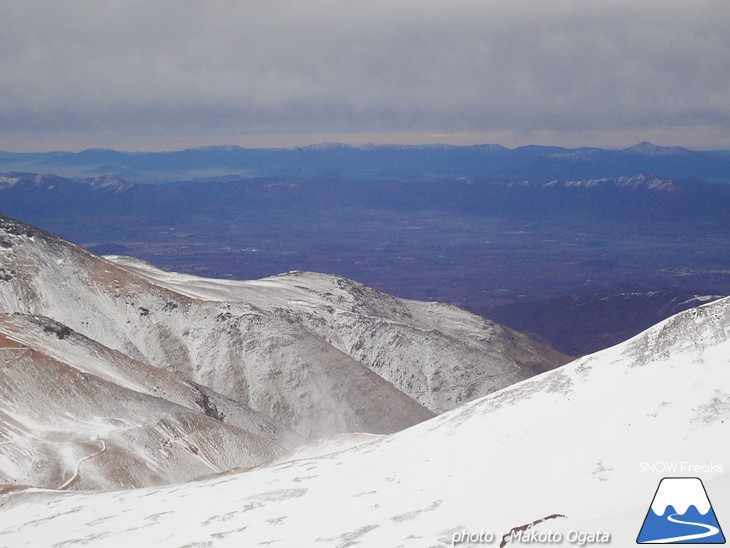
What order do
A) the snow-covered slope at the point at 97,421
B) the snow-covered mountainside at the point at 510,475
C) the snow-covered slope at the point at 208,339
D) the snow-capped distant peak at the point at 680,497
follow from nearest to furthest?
the snow-capped distant peak at the point at 680,497 < the snow-covered mountainside at the point at 510,475 < the snow-covered slope at the point at 97,421 < the snow-covered slope at the point at 208,339

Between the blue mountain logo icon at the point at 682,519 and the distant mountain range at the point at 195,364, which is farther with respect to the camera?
the distant mountain range at the point at 195,364

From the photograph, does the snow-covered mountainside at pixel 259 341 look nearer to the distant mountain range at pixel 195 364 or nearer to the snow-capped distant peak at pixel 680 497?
the distant mountain range at pixel 195 364

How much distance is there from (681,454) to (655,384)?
474 cm

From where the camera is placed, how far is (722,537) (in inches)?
595

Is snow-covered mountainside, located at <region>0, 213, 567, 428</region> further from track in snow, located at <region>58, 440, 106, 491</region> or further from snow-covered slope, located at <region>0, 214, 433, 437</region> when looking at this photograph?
track in snow, located at <region>58, 440, 106, 491</region>

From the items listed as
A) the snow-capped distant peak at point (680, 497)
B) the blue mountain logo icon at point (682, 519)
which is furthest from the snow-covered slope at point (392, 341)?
the blue mountain logo icon at point (682, 519)

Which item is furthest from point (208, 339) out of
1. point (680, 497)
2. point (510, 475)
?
point (680, 497)

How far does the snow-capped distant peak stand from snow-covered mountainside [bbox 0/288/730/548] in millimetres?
324

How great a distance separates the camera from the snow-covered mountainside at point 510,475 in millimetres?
21266

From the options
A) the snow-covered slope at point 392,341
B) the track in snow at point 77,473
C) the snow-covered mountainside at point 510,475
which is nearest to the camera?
the snow-covered mountainside at point 510,475

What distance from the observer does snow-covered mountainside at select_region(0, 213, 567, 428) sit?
91.1m

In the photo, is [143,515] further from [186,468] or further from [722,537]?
[186,468]

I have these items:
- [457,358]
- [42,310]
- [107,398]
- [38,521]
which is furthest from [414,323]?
[38,521]

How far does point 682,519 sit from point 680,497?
113 cm
